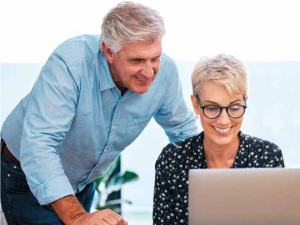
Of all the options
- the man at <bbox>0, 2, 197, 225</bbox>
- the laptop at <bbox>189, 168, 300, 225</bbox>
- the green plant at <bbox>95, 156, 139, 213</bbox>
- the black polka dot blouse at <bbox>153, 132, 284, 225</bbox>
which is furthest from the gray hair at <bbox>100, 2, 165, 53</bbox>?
the green plant at <bbox>95, 156, 139, 213</bbox>

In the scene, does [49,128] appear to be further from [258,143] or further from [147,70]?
[258,143]

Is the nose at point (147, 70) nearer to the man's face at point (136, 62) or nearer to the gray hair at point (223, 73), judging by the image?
the man's face at point (136, 62)

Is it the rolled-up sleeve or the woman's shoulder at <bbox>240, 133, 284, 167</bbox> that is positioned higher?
the rolled-up sleeve

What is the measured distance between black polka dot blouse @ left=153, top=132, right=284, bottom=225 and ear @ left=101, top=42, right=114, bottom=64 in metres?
0.42

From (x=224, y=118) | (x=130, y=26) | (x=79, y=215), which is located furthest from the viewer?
(x=224, y=118)

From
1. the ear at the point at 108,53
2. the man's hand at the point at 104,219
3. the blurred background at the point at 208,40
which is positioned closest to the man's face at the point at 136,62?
the ear at the point at 108,53

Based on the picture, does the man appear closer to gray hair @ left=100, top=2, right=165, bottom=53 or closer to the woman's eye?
gray hair @ left=100, top=2, right=165, bottom=53

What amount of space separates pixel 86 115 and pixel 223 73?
1.72 feet

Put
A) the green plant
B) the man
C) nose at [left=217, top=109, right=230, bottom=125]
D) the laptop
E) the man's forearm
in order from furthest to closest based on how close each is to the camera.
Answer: the green plant, nose at [left=217, top=109, right=230, bottom=125], the man, the man's forearm, the laptop

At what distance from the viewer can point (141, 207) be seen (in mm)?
4160

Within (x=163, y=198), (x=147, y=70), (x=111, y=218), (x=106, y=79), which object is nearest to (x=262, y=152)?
(x=163, y=198)

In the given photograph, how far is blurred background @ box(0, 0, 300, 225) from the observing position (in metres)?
3.69

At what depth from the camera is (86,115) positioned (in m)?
1.87

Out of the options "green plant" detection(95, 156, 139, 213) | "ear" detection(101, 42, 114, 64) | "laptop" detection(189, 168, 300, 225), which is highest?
"ear" detection(101, 42, 114, 64)
